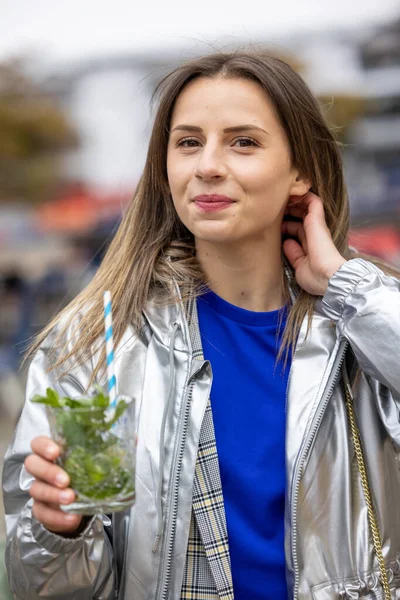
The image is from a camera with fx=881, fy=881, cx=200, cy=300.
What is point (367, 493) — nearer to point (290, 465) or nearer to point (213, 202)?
point (290, 465)

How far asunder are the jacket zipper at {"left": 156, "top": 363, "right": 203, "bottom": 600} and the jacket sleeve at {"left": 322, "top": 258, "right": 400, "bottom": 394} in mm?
401

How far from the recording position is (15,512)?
1747 millimetres

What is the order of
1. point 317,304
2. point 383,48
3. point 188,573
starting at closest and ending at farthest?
point 188,573
point 317,304
point 383,48


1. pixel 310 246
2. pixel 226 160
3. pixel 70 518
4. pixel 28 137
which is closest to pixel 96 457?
pixel 70 518

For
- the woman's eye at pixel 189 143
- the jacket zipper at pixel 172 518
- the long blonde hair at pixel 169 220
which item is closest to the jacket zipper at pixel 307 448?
the long blonde hair at pixel 169 220

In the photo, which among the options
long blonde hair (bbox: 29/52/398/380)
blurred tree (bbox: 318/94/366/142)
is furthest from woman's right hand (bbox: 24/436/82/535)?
blurred tree (bbox: 318/94/366/142)

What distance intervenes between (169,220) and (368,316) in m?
0.55

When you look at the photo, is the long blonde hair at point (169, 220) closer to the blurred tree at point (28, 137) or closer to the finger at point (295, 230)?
the finger at point (295, 230)

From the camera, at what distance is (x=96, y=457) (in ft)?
4.72

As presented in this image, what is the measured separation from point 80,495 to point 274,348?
27.3 inches

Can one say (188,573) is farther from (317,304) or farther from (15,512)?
(317,304)

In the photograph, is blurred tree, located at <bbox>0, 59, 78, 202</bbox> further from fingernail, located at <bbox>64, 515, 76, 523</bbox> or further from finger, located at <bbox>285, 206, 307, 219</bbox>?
fingernail, located at <bbox>64, 515, 76, 523</bbox>

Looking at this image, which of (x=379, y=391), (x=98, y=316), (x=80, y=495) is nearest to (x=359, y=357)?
(x=379, y=391)

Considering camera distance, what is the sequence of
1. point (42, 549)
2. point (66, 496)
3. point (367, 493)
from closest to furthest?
point (66, 496) < point (42, 549) < point (367, 493)
